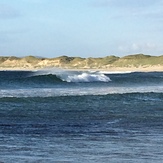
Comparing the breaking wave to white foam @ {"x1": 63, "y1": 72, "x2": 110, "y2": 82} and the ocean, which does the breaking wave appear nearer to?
white foam @ {"x1": 63, "y1": 72, "x2": 110, "y2": 82}

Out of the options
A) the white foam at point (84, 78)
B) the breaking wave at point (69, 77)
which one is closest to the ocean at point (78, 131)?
the breaking wave at point (69, 77)

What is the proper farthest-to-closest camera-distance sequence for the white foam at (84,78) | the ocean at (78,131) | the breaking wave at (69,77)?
the white foam at (84,78) < the breaking wave at (69,77) < the ocean at (78,131)

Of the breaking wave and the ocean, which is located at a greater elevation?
the breaking wave

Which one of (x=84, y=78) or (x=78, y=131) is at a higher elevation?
(x=84, y=78)

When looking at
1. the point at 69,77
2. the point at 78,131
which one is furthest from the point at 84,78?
the point at 78,131

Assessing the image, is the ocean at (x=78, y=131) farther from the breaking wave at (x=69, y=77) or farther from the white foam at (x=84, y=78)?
the white foam at (x=84, y=78)

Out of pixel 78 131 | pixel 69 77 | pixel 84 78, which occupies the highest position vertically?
pixel 69 77

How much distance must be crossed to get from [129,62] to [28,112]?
176392 millimetres

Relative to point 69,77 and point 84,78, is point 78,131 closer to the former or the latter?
point 69,77

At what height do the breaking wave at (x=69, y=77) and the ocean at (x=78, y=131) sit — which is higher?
the breaking wave at (x=69, y=77)

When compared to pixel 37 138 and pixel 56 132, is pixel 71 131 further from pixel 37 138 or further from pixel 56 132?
pixel 37 138

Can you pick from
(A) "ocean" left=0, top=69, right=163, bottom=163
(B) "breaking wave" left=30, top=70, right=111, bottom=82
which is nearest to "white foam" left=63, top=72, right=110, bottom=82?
(B) "breaking wave" left=30, top=70, right=111, bottom=82

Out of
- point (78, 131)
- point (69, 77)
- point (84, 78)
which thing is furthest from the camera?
point (84, 78)

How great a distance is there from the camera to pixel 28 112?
23.2 metres
